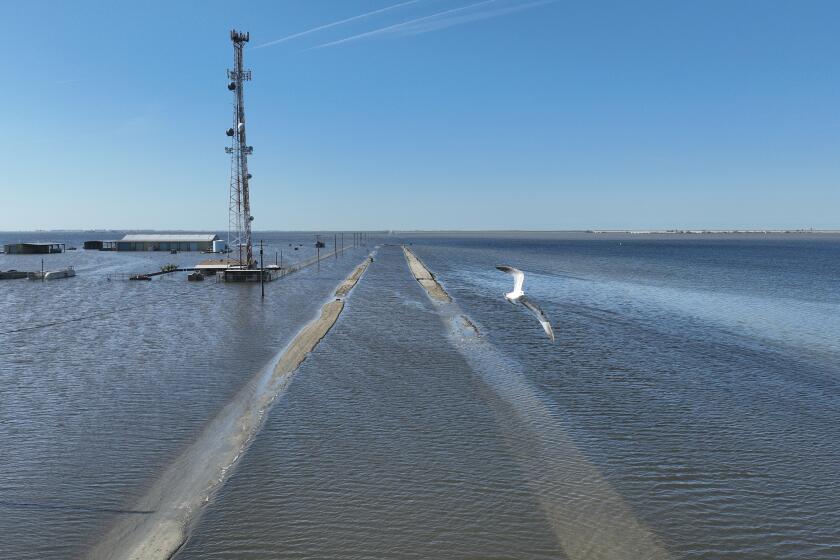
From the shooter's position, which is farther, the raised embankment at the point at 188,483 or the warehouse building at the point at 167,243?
the warehouse building at the point at 167,243

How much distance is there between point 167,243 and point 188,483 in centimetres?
16825

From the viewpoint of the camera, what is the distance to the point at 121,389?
2322 cm

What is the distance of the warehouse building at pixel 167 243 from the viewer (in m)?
164

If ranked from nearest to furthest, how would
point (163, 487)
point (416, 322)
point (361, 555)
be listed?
point (361, 555)
point (163, 487)
point (416, 322)

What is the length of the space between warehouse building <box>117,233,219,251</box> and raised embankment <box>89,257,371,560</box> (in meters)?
151

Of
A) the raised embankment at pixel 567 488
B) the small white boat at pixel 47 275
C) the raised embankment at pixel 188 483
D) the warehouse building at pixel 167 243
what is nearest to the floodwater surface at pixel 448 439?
the raised embankment at pixel 567 488

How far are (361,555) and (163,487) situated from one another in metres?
6.10

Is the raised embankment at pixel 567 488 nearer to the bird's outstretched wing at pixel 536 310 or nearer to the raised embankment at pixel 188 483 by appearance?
the bird's outstretched wing at pixel 536 310

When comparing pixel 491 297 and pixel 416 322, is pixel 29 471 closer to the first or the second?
pixel 416 322

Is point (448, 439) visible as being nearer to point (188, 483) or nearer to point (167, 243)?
point (188, 483)

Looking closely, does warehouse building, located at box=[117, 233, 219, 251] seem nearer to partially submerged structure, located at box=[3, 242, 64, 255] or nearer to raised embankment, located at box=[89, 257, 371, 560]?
partially submerged structure, located at box=[3, 242, 64, 255]

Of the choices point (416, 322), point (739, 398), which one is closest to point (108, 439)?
point (739, 398)

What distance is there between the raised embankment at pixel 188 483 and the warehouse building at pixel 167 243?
495 feet

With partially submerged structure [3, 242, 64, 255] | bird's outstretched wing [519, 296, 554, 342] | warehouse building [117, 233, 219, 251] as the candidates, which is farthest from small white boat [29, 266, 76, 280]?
partially submerged structure [3, 242, 64, 255]
